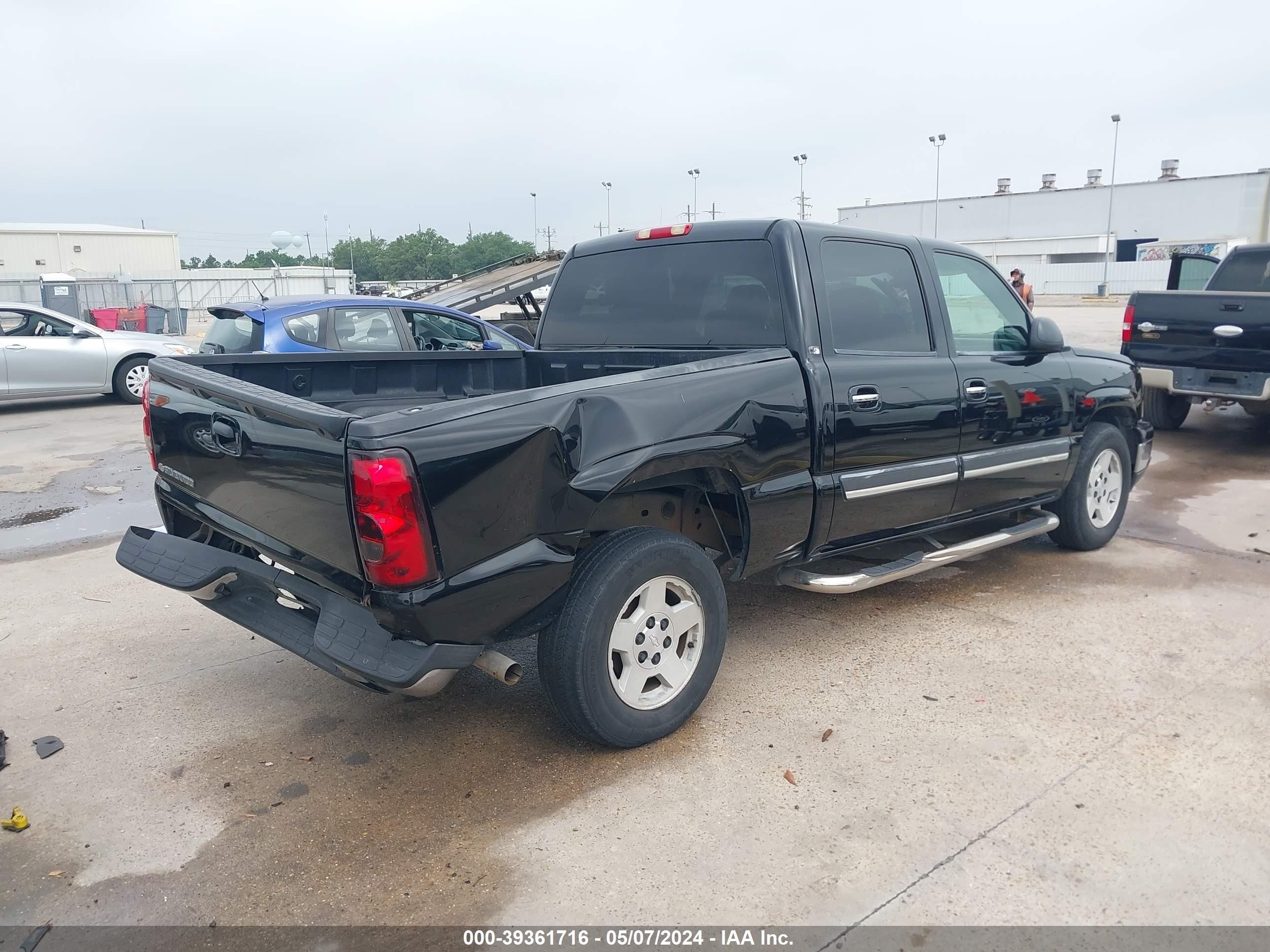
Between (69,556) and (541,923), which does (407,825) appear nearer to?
(541,923)

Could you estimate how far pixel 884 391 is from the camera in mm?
4312

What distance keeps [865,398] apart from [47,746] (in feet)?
11.8

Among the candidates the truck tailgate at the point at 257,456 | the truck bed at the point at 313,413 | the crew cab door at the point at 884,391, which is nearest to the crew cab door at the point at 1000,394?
the crew cab door at the point at 884,391

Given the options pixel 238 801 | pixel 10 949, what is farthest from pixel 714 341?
pixel 10 949

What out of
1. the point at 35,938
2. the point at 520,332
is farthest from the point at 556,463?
the point at 520,332

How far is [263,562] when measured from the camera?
3.68 metres

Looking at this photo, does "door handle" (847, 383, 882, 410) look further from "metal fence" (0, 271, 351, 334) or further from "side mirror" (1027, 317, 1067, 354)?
"metal fence" (0, 271, 351, 334)

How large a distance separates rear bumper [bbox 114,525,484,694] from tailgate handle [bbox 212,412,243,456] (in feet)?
1.50

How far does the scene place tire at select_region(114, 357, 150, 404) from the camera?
12953 millimetres

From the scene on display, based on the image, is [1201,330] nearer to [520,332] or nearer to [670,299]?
[670,299]

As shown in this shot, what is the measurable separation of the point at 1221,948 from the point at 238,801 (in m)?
3.03

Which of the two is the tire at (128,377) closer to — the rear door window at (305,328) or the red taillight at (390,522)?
the rear door window at (305,328)

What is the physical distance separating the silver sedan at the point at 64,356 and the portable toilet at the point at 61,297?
552 inches

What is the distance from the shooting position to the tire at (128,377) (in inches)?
510
